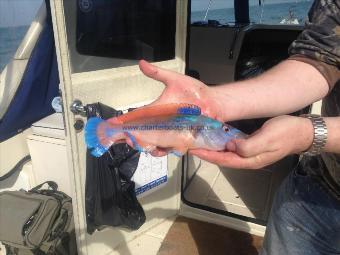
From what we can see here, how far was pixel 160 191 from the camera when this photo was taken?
9.30ft

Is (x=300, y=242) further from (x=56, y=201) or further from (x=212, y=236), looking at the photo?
(x=56, y=201)

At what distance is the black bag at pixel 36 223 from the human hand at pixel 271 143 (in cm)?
154

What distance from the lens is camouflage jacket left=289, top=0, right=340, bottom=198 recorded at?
1384 mm

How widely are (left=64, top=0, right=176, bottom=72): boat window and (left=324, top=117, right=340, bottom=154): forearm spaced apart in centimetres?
135

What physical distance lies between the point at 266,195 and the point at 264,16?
12.8ft

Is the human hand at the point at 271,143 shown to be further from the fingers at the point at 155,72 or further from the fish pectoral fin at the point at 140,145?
the fingers at the point at 155,72

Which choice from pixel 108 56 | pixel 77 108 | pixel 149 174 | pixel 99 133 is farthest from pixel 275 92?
pixel 149 174

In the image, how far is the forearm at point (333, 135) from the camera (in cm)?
120

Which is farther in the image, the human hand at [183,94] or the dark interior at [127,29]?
the dark interior at [127,29]

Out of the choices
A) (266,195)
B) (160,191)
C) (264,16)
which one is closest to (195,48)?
(264,16)

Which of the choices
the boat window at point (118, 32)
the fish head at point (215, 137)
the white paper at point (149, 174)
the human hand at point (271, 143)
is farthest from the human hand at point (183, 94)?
the white paper at point (149, 174)

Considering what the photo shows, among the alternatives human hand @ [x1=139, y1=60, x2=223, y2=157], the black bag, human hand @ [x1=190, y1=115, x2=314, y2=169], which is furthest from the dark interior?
human hand @ [x1=190, y1=115, x2=314, y2=169]

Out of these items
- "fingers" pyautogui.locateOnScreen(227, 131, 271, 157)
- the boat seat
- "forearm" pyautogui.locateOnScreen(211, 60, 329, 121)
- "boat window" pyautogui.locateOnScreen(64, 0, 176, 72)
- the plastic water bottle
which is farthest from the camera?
the plastic water bottle

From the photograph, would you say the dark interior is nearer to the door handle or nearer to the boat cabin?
the boat cabin
